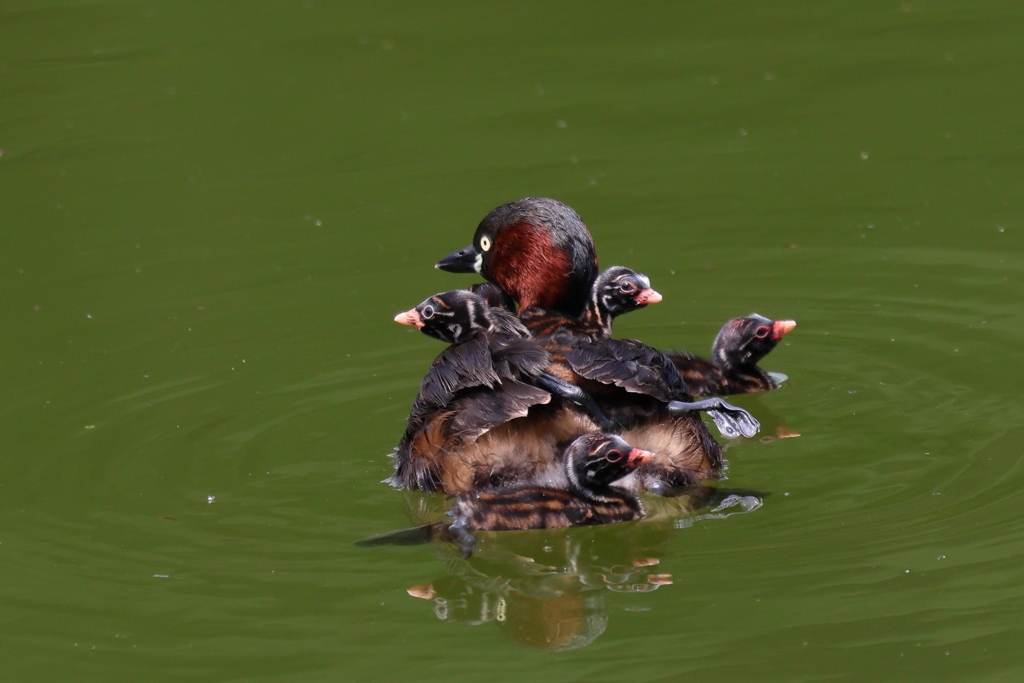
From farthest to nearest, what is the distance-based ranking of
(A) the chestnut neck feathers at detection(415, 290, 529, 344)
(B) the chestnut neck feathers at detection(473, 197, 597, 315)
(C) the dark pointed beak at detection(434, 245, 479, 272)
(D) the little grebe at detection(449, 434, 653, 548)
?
(C) the dark pointed beak at detection(434, 245, 479, 272) < (B) the chestnut neck feathers at detection(473, 197, 597, 315) < (A) the chestnut neck feathers at detection(415, 290, 529, 344) < (D) the little grebe at detection(449, 434, 653, 548)

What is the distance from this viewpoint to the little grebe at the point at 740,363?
272 inches

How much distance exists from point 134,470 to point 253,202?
12.9 feet

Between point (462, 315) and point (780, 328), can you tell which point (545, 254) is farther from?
point (780, 328)

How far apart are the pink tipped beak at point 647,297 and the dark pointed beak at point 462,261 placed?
0.77 metres

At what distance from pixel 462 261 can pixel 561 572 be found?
7.34 ft

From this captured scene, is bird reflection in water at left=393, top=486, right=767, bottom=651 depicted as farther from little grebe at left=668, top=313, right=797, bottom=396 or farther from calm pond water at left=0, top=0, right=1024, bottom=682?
little grebe at left=668, top=313, right=797, bottom=396

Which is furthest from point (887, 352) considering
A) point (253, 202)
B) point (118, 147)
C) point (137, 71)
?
point (137, 71)

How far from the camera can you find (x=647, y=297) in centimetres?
635

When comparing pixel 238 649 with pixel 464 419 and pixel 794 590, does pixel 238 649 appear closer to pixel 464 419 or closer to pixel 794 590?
pixel 464 419

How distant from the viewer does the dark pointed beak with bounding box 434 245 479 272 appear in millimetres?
6609

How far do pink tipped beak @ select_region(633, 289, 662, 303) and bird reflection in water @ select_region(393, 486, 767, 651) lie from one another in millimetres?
1216

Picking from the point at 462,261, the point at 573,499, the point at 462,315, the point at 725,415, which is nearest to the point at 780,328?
the point at 725,415

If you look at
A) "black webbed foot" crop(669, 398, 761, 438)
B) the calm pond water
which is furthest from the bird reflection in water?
→ "black webbed foot" crop(669, 398, 761, 438)

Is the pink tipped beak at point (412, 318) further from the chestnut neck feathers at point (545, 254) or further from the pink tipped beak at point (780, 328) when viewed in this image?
the pink tipped beak at point (780, 328)
